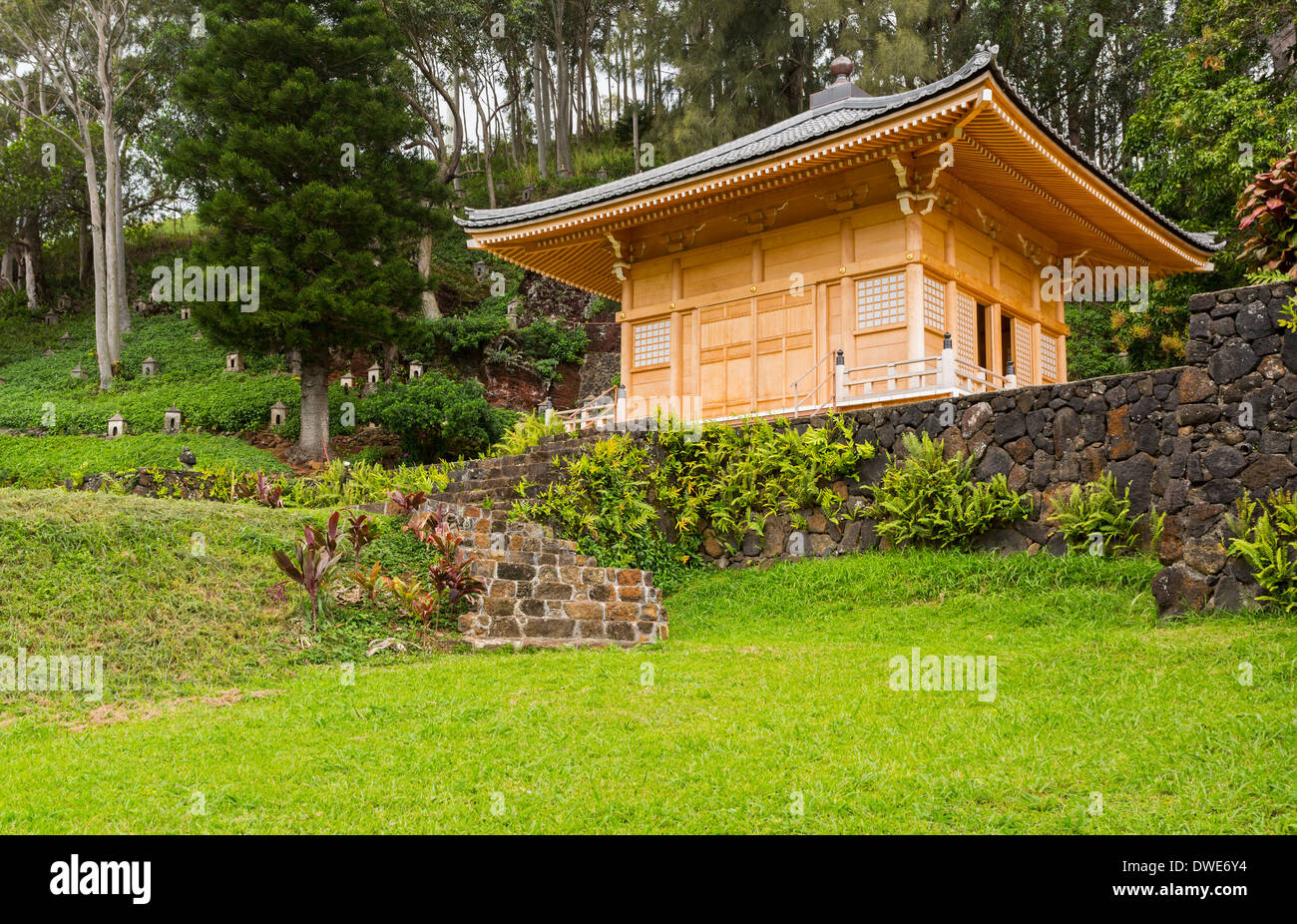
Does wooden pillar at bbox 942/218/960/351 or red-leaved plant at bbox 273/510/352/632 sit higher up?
wooden pillar at bbox 942/218/960/351

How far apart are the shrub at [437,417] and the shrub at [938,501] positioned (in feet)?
41.6

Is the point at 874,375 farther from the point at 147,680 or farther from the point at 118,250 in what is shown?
the point at 118,250

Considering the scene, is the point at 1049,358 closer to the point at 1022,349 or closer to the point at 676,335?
the point at 1022,349

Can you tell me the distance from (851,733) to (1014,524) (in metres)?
6.55

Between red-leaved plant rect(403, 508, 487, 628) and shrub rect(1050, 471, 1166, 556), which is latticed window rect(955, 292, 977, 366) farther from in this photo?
red-leaved plant rect(403, 508, 487, 628)

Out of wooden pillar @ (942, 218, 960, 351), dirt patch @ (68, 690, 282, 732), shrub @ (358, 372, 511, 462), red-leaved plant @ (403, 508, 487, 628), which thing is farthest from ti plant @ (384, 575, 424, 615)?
shrub @ (358, 372, 511, 462)

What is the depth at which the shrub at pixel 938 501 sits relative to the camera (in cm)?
1271

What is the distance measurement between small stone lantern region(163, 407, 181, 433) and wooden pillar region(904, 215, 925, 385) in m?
20.2

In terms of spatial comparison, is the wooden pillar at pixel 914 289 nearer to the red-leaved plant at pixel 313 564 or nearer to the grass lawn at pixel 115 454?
the red-leaved plant at pixel 313 564

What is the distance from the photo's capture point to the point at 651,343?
18.6 metres

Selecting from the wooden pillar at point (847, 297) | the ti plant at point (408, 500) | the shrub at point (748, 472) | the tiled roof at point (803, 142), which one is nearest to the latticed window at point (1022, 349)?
the tiled roof at point (803, 142)

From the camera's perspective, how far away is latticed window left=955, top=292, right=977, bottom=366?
1627 centimetres

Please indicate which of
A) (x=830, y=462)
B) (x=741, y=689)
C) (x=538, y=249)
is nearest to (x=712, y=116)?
(x=538, y=249)

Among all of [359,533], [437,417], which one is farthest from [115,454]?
[359,533]
